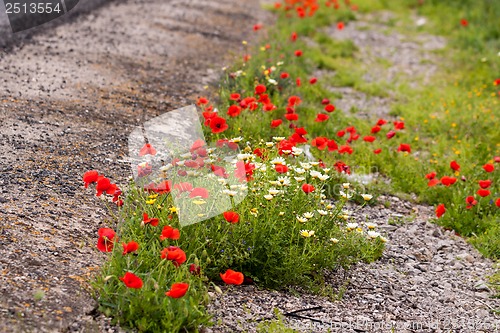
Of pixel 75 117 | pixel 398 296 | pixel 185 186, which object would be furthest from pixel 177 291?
pixel 75 117

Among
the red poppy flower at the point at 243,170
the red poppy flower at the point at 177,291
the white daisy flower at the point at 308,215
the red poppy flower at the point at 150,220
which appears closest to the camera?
the red poppy flower at the point at 177,291

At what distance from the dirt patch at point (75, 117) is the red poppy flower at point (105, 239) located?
22 cm

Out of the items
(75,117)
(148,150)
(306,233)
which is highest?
(148,150)

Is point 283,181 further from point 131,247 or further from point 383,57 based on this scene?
point 383,57

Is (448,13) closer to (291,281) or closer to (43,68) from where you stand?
(43,68)

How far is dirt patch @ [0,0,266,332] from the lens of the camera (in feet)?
11.2

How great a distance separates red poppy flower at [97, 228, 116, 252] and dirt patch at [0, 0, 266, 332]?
215mm

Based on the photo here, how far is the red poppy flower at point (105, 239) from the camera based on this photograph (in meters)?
3.41

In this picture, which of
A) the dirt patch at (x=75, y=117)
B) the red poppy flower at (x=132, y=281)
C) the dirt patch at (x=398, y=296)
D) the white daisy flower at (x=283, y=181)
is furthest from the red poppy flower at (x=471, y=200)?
the red poppy flower at (x=132, y=281)

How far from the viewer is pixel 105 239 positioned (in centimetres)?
346

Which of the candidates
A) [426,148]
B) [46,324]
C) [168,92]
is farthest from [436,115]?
[46,324]

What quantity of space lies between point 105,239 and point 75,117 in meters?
2.36

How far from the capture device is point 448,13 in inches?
442

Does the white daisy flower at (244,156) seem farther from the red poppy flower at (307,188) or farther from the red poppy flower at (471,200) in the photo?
the red poppy flower at (471,200)
